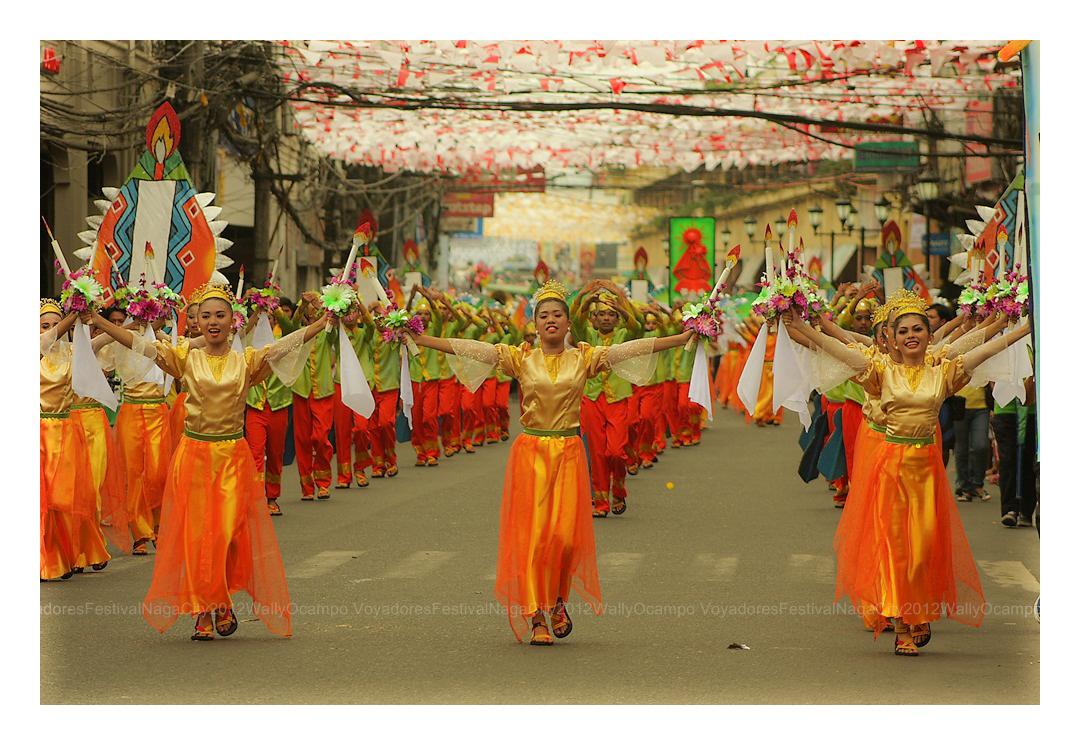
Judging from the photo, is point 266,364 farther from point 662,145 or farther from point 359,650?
point 662,145

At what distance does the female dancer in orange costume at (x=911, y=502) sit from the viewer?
7676 mm

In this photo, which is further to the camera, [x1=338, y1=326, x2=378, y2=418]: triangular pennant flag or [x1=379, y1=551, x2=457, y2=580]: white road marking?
[x1=379, y1=551, x2=457, y2=580]: white road marking

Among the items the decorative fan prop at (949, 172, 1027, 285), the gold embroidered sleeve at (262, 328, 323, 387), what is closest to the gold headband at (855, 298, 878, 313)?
the decorative fan prop at (949, 172, 1027, 285)

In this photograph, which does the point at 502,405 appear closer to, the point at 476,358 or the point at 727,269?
the point at 476,358

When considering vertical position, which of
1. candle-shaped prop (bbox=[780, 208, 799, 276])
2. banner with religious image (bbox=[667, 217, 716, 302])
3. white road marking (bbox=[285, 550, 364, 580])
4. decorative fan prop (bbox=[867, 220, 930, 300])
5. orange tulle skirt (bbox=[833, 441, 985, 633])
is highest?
banner with religious image (bbox=[667, 217, 716, 302])

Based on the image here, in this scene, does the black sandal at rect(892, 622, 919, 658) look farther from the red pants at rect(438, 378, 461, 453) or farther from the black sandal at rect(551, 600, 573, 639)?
→ the red pants at rect(438, 378, 461, 453)

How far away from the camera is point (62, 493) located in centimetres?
959

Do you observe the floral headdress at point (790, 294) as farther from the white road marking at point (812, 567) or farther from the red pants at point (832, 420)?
the red pants at point (832, 420)

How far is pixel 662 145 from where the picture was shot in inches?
984

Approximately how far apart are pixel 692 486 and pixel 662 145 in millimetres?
10110

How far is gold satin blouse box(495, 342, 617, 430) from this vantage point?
26.3 feet

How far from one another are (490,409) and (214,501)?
13681 mm

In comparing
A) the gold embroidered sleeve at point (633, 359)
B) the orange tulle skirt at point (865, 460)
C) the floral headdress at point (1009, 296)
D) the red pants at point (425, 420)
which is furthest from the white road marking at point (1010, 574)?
the red pants at point (425, 420)

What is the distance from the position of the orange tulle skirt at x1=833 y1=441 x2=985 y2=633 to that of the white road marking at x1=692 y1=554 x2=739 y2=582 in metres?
2.11
